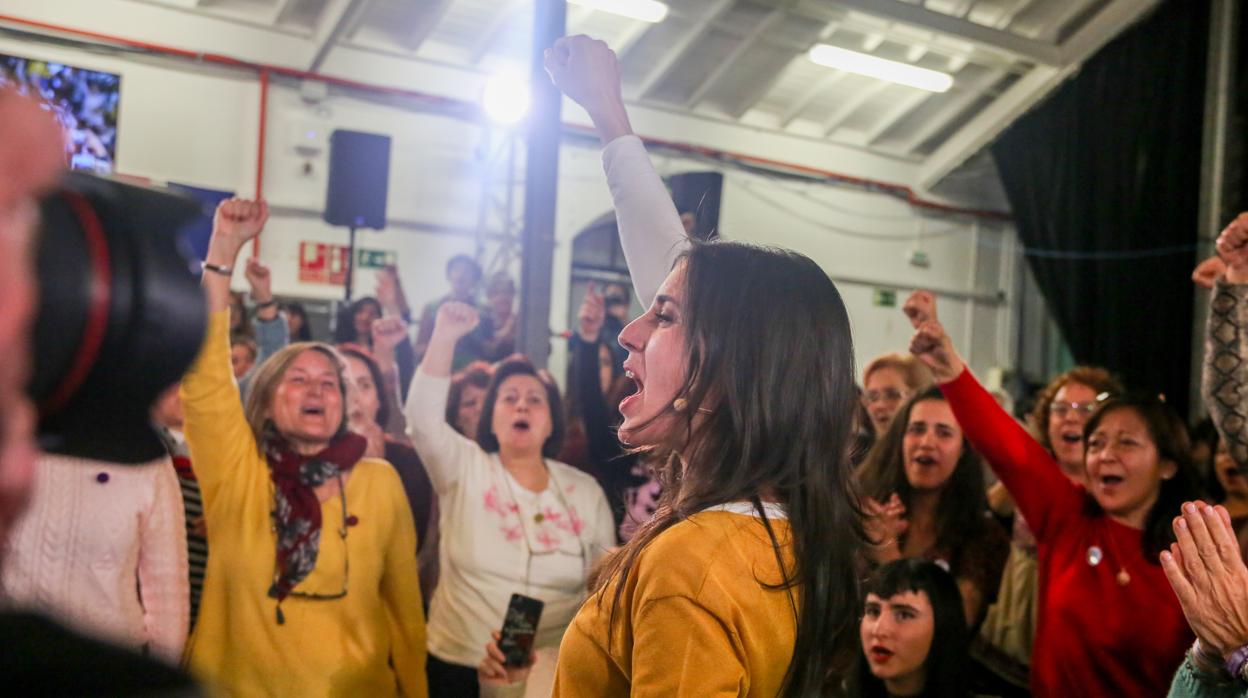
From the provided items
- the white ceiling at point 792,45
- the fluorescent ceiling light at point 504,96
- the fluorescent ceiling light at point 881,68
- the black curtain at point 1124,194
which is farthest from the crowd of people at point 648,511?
the fluorescent ceiling light at point 881,68

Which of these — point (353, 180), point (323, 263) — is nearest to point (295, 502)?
point (353, 180)

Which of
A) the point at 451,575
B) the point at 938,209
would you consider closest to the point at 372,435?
the point at 451,575

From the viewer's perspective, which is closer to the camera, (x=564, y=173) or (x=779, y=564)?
(x=779, y=564)

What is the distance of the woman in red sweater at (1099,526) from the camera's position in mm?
2119

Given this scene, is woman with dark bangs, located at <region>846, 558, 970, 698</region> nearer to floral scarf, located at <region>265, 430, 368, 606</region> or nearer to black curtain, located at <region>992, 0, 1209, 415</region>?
floral scarf, located at <region>265, 430, 368, 606</region>

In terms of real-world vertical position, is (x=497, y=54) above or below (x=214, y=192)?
above

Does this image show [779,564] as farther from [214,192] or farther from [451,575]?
[214,192]

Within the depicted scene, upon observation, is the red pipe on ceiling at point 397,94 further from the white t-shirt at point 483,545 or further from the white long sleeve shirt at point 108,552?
the white long sleeve shirt at point 108,552

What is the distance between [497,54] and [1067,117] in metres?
4.33

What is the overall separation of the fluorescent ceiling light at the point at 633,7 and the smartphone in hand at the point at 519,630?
503 centimetres

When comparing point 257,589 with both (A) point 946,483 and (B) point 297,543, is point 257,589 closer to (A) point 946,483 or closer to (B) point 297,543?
(B) point 297,543

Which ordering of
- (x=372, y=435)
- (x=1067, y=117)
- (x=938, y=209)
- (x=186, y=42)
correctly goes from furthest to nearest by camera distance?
(x=938, y=209)
(x=1067, y=117)
(x=186, y=42)
(x=372, y=435)

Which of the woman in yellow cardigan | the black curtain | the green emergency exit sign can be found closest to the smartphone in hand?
the woman in yellow cardigan

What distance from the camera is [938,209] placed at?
9.52 metres
